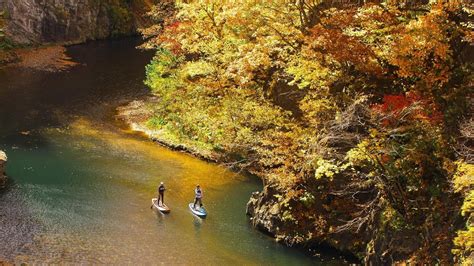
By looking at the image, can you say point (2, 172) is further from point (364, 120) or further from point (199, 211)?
point (364, 120)

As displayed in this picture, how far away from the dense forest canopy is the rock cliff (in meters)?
37.2

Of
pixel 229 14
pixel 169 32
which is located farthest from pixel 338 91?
pixel 169 32

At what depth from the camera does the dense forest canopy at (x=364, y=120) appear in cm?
1916

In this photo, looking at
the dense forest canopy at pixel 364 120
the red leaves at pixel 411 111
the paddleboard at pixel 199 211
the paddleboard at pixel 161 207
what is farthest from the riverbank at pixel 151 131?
the red leaves at pixel 411 111

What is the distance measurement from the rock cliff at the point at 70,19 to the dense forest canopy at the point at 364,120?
37243mm

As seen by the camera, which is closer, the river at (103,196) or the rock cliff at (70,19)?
the river at (103,196)

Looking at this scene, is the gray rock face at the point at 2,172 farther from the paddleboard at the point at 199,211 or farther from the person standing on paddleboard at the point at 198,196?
the person standing on paddleboard at the point at 198,196

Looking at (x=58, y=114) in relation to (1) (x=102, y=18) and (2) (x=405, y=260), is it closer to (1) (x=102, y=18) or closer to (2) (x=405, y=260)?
(2) (x=405, y=260)

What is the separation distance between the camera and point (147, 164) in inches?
1287

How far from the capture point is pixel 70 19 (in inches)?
2608

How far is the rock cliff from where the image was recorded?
197ft

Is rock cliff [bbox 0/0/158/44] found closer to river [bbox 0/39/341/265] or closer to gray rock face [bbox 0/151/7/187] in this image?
river [bbox 0/39/341/265]

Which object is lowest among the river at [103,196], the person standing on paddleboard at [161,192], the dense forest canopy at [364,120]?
the river at [103,196]

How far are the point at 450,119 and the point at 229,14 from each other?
48.5ft
